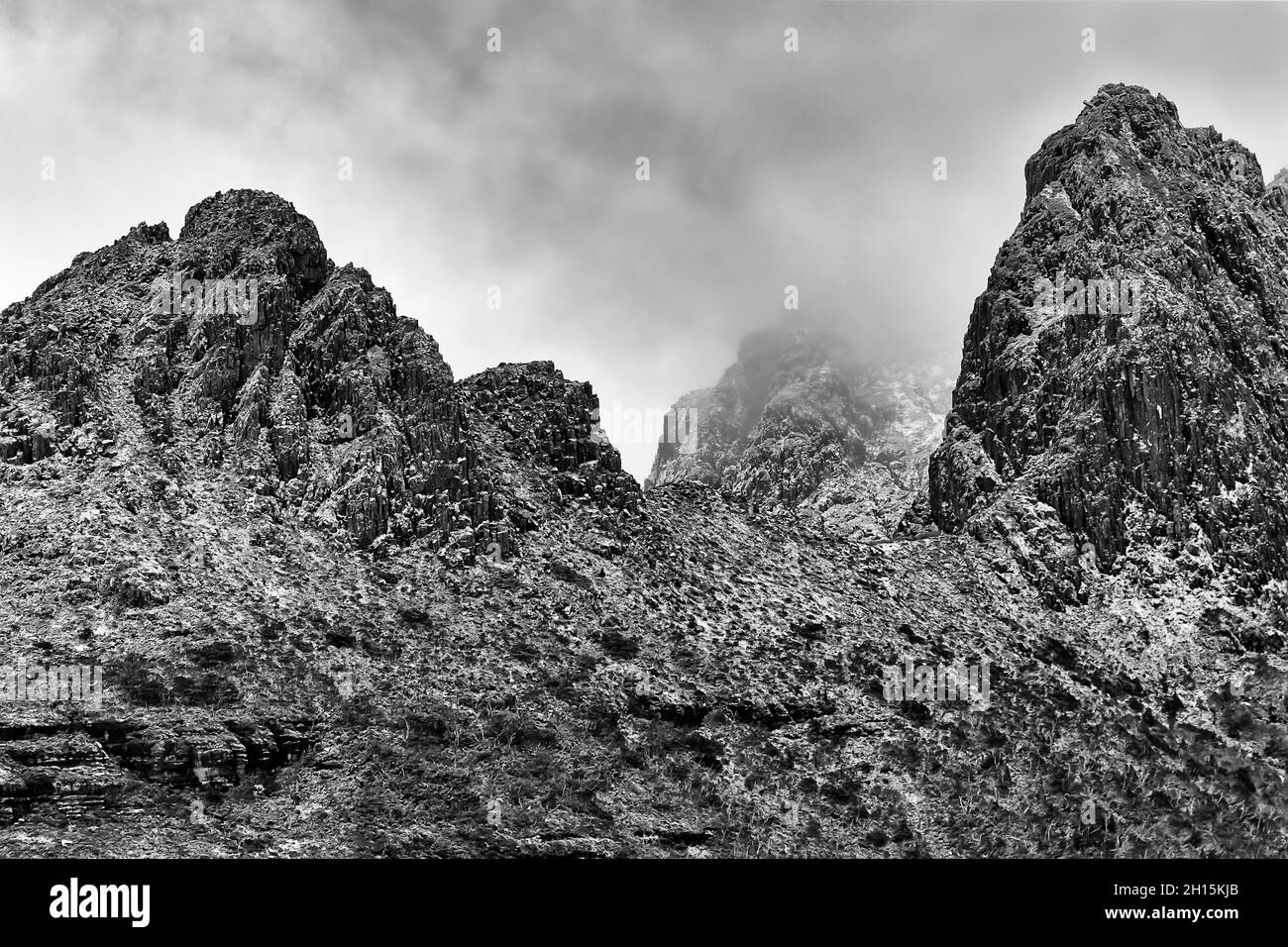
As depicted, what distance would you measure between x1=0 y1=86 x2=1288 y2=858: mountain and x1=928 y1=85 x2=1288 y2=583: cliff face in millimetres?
550

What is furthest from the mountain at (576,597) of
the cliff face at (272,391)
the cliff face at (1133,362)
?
the cliff face at (1133,362)

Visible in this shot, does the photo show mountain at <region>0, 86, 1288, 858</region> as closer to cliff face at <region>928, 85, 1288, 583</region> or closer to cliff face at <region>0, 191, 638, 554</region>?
cliff face at <region>0, 191, 638, 554</region>

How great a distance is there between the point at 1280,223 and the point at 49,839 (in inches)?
6334

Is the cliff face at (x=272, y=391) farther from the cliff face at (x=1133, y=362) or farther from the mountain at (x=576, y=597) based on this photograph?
the cliff face at (x=1133, y=362)

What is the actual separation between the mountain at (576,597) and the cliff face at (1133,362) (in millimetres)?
550

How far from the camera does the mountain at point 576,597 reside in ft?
348

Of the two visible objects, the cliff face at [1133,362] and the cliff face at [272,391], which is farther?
the cliff face at [1133,362]

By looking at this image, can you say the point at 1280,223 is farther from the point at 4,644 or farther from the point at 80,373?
the point at 4,644

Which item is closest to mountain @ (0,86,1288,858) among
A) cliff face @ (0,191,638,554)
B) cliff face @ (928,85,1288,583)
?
cliff face @ (0,191,638,554)

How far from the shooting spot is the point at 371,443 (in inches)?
5438

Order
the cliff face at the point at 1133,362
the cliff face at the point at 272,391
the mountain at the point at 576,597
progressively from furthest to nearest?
the cliff face at the point at 1133,362, the cliff face at the point at 272,391, the mountain at the point at 576,597

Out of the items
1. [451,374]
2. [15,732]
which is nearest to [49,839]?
[15,732]

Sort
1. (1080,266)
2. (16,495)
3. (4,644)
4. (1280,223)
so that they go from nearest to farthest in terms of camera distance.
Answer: (4,644), (16,495), (1080,266), (1280,223)

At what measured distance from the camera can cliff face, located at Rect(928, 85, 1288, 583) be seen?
150125 millimetres
